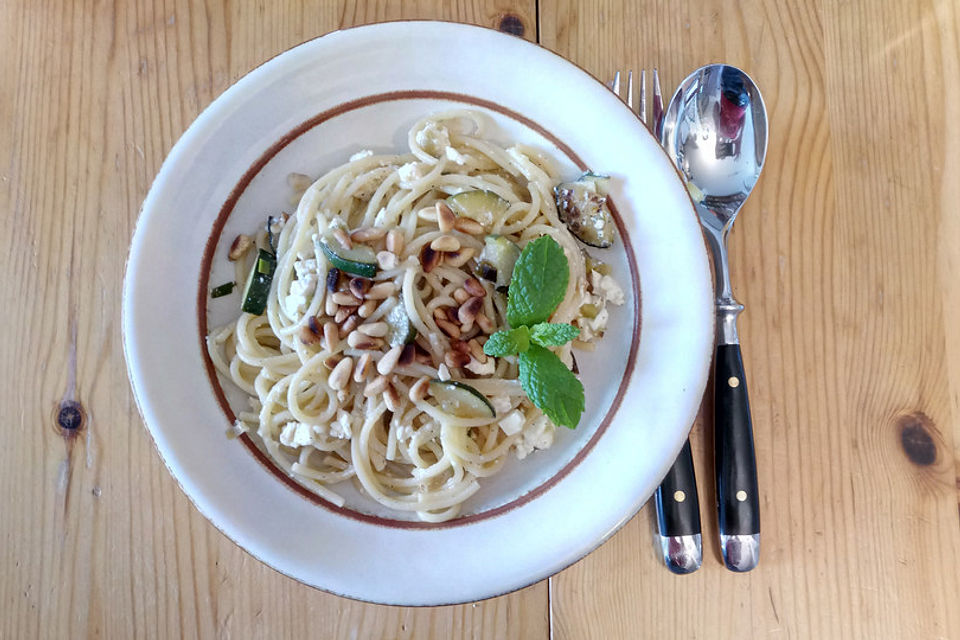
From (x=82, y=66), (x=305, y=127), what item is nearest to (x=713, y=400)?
(x=305, y=127)

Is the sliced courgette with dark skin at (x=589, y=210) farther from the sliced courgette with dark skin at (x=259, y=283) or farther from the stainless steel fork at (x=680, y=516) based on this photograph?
the sliced courgette with dark skin at (x=259, y=283)

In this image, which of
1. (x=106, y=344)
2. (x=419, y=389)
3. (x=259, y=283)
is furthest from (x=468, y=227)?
(x=106, y=344)

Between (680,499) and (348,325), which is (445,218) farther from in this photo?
(680,499)

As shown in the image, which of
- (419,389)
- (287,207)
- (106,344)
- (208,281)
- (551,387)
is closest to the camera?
(551,387)

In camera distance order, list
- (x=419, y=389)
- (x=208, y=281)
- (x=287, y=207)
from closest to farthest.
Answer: (x=419, y=389)
(x=208, y=281)
(x=287, y=207)

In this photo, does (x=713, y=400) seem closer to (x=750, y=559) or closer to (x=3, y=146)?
(x=750, y=559)

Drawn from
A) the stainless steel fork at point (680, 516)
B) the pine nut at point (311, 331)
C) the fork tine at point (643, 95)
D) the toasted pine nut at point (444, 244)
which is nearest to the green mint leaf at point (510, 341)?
the toasted pine nut at point (444, 244)
